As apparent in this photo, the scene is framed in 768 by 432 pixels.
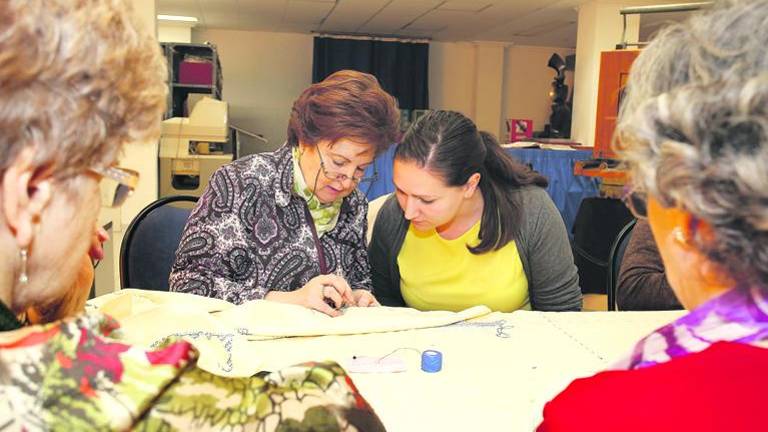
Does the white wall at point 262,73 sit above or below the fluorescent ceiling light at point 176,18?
below

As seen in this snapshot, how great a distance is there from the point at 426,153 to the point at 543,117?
869 cm

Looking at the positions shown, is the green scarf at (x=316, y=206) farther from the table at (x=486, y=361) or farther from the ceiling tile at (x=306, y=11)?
the ceiling tile at (x=306, y=11)

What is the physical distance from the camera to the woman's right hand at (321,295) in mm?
1596

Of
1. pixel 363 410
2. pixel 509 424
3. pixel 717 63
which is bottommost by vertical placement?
pixel 509 424

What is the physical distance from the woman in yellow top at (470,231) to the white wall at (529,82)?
8240 millimetres

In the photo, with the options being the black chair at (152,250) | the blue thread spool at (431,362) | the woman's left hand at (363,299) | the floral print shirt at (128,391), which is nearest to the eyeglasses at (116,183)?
the floral print shirt at (128,391)

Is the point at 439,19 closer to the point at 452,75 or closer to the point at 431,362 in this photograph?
the point at 452,75

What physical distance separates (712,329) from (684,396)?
12 cm

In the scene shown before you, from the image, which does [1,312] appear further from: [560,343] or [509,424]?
[560,343]

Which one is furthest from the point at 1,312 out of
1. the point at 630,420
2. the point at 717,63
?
the point at 717,63

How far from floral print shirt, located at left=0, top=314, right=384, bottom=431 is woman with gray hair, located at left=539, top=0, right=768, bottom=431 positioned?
27 centimetres

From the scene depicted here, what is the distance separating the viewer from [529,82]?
9.95m

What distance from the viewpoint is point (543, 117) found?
10133 millimetres

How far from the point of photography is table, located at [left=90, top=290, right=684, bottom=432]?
3.73 ft
